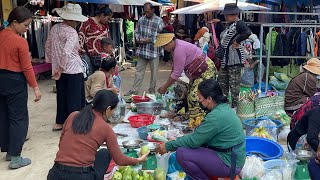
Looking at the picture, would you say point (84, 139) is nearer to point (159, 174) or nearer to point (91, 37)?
point (159, 174)

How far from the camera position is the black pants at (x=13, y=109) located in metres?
4.24

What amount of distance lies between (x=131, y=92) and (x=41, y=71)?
101 inches

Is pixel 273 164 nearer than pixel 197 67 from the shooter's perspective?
Yes

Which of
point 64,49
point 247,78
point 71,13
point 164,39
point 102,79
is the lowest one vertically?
point 247,78

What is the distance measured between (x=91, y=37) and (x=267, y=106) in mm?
2725

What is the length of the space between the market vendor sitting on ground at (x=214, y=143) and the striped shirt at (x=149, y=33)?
4.35 metres

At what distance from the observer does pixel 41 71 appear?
9.27 meters

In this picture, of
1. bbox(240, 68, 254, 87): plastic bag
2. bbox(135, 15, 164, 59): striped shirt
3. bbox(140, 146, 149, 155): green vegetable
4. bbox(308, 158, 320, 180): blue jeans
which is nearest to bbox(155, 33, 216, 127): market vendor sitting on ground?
bbox(140, 146, 149, 155): green vegetable

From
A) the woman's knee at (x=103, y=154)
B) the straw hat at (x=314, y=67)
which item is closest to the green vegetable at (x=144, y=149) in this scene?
the woman's knee at (x=103, y=154)

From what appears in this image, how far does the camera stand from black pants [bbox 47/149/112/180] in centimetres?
302

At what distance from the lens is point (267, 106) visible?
230 inches

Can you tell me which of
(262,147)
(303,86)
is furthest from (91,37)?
(303,86)

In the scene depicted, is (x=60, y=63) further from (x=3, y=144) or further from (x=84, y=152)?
(x=84, y=152)

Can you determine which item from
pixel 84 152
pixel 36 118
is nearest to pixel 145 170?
pixel 84 152
